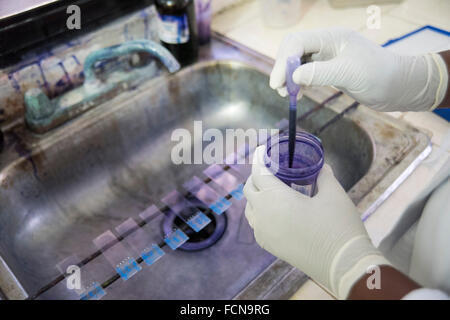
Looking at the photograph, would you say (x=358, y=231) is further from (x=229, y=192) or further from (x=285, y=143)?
(x=229, y=192)

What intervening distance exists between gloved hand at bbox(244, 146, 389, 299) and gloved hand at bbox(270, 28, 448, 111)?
0.24 m

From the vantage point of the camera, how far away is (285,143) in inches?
29.7

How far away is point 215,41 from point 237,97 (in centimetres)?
26

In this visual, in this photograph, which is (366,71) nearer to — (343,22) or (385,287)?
(385,287)

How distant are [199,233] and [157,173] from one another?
30 cm

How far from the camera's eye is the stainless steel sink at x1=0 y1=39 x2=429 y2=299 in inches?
37.7

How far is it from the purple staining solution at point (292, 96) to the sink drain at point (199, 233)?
442 mm

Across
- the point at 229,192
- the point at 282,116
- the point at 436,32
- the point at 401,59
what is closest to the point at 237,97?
the point at 282,116

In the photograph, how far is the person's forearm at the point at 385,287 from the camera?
21.8 inches

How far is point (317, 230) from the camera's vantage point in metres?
0.68

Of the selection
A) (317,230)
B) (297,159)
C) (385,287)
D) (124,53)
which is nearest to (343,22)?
(124,53)

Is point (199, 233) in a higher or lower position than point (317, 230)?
lower

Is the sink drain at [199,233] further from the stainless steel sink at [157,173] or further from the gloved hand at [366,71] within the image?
the gloved hand at [366,71]

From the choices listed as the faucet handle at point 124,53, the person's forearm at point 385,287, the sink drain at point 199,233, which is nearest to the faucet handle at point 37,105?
the faucet handle at point 124,53
